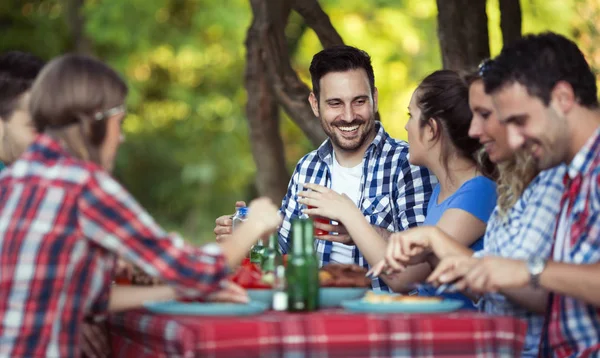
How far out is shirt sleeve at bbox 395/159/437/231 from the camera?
4.42 meters

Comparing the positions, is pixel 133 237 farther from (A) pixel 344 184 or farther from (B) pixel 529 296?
(A) pixel 344 184

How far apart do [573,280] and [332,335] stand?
2.35 ft

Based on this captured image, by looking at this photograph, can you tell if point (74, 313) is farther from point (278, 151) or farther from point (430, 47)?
point (430, 47)

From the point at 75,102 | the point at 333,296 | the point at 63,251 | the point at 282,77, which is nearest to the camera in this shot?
the point at 63,251

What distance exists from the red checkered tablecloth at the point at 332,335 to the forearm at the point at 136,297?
0.09m

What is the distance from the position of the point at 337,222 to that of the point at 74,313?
1.49 m

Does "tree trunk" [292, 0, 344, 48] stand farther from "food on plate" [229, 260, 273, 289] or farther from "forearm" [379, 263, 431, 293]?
"food on plate" [229, 260, 273, 289]

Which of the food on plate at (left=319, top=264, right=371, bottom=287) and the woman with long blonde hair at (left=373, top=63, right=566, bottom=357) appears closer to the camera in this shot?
the woman with long blonde hair at (left=373, top=63, right=566, bottom=357)

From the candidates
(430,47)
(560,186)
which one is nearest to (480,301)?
(560,186)

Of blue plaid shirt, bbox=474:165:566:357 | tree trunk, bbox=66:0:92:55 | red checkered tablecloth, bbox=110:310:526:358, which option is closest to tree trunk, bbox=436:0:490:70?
blue plaid shirt, bbox=474:165:566:357

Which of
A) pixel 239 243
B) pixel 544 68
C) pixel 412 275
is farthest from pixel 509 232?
pixel 239 243

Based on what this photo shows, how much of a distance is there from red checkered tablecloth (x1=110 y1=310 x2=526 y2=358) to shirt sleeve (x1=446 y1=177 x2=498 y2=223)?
3.17 feet

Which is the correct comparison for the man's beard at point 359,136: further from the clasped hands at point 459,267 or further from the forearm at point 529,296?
the forearm at point 529,296

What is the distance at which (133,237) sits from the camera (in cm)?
258
